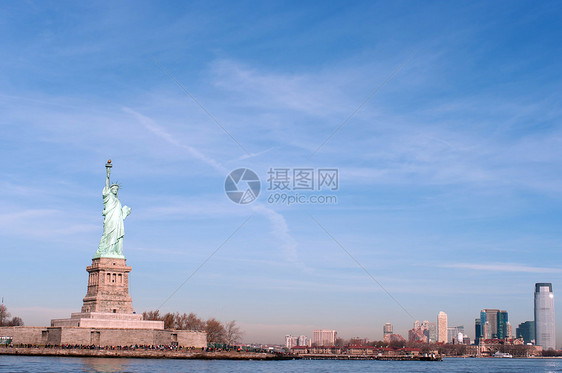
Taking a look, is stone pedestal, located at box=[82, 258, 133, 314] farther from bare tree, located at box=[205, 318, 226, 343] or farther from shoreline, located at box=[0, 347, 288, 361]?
bare tree, located at box=[205, 318, 226, 343]

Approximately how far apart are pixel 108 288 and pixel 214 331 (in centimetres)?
4332

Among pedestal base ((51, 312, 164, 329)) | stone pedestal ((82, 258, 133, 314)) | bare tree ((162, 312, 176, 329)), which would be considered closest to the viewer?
pedestal base ((51, 312, 164, 329))

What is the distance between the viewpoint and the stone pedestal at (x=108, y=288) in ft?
288

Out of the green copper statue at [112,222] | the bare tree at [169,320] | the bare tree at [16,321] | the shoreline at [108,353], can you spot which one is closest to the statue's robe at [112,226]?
the green copper statue at [112,222]

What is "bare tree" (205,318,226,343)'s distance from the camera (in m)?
127

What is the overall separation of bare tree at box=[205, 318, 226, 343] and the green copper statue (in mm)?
40596

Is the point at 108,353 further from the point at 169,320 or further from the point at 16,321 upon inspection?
the point at 16,321

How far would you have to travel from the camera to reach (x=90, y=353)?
8062 cm

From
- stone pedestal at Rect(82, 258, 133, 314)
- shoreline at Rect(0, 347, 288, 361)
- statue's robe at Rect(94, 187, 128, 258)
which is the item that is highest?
statue's robe at Rect(94, 187, 128, 258)

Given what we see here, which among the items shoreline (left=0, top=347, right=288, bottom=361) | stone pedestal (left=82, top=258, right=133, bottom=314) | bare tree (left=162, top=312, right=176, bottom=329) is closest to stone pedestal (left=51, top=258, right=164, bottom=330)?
stone pedestal (left=82, top=258, right=133, bottom=314)

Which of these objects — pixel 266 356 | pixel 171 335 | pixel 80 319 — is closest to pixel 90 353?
pixel 80 319

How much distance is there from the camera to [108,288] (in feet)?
291

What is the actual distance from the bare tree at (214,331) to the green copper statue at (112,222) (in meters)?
40.6

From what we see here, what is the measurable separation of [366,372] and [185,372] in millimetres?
32469
